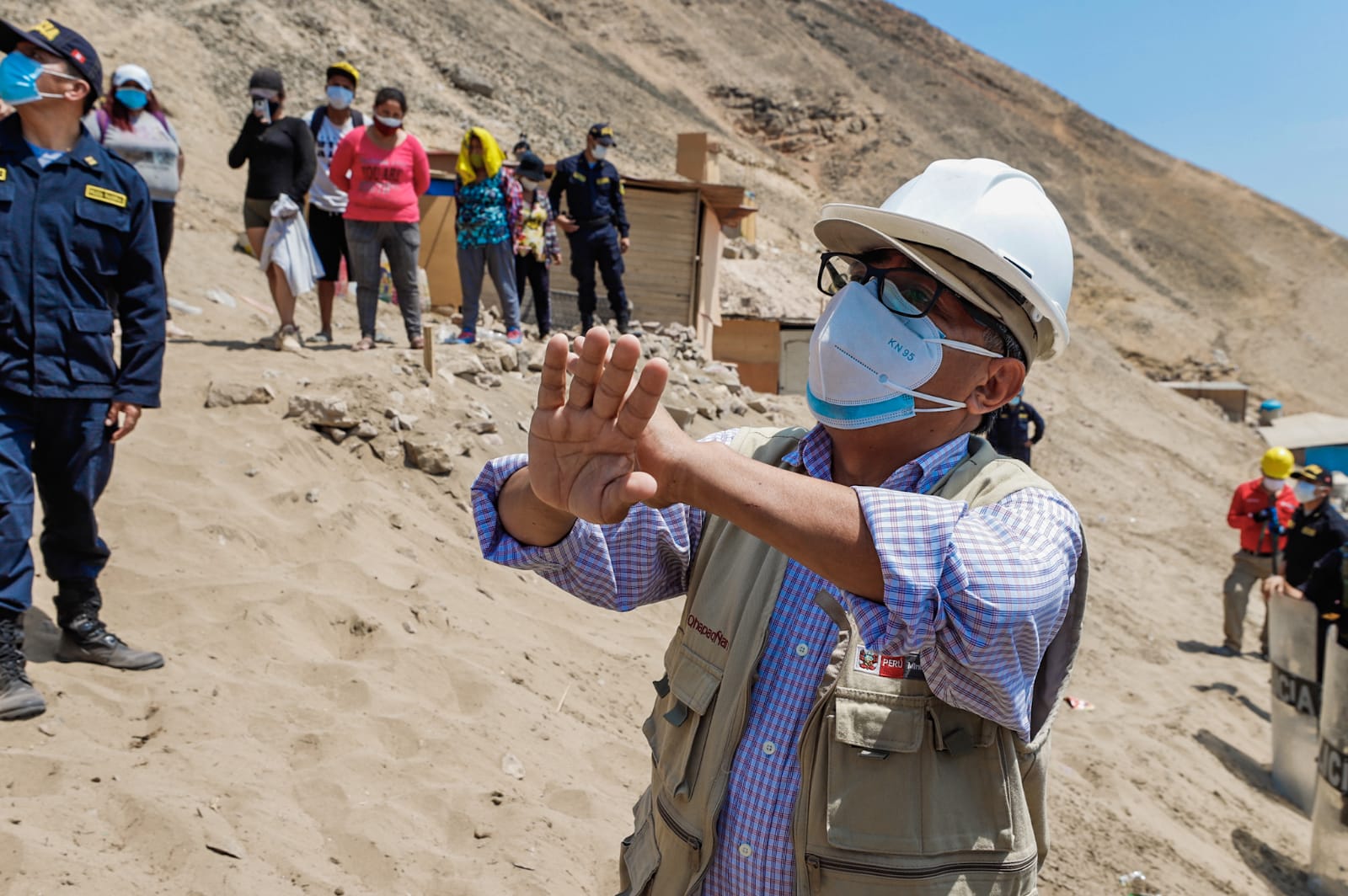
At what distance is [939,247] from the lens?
68.4 inches

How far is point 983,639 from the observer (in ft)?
4.44

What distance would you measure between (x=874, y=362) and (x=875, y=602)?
1.75ft

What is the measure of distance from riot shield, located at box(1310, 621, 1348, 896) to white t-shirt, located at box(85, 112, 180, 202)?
7.28 m

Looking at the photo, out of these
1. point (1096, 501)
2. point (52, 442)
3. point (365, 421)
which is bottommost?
Result: point (1096, 501)

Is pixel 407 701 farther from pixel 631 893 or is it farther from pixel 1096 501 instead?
Result: pixel 1096 501

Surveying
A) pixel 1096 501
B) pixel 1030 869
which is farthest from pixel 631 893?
pixel 1096 501

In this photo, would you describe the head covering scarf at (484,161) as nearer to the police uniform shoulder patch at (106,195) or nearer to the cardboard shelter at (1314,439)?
the police uniform shoulder patch at (106,195)

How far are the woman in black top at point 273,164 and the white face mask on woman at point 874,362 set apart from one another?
591 cm

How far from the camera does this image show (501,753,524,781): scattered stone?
3.65 meters

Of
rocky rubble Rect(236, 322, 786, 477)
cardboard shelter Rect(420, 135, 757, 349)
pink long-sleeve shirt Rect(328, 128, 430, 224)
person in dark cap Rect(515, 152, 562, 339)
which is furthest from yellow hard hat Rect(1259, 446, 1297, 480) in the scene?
pink long-sleeve shirt Rect(328, 128, 430, 224)

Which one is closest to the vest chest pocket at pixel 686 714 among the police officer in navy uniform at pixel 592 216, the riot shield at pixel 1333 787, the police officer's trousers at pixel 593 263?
the riot shield at pixel 1333 787

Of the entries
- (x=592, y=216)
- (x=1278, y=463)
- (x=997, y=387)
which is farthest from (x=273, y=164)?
(x=1278, y=463)

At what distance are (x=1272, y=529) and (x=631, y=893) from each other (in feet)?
29.9

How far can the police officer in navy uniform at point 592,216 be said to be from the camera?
31.1ft
